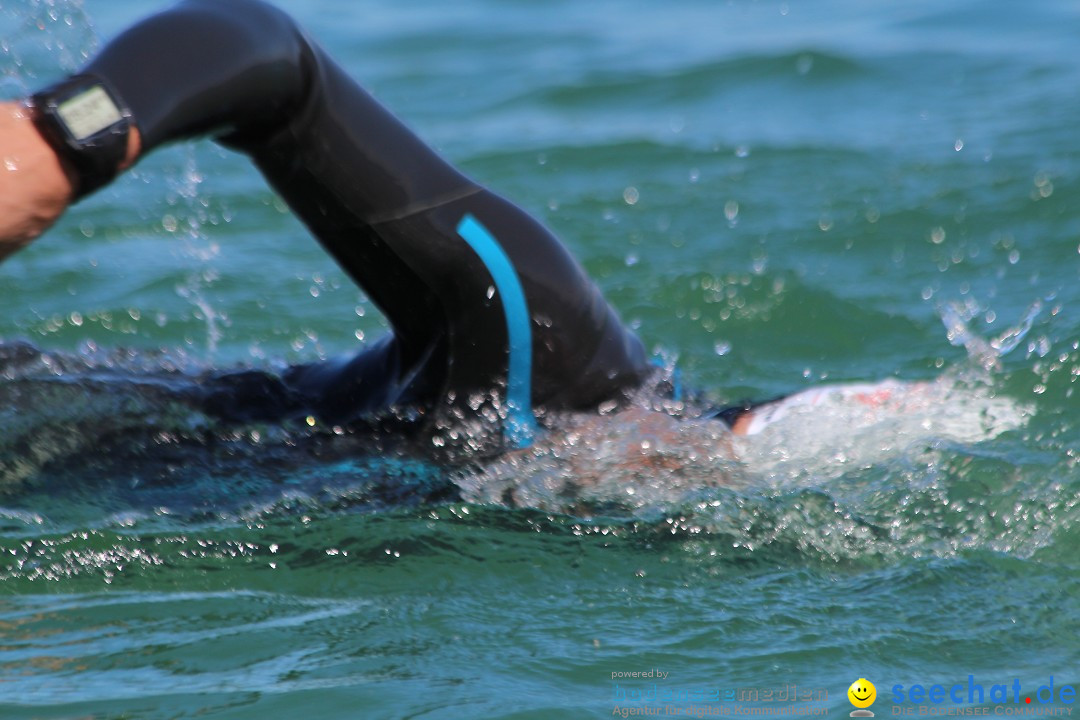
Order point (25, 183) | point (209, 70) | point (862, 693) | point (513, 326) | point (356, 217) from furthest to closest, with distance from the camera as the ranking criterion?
point (513, 326), point (356, 217), point (862, 693), point (209, 70), point (25, 183)

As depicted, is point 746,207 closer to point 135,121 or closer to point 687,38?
point 687,38

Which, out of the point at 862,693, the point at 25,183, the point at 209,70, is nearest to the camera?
the point at 25,183

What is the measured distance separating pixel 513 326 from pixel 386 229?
0.28 m

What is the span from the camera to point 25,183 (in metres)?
1.91

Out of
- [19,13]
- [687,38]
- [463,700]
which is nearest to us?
[463,700]

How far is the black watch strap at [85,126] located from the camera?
1976 millimetres

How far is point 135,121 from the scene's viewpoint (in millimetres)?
2064

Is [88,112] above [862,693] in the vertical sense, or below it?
above

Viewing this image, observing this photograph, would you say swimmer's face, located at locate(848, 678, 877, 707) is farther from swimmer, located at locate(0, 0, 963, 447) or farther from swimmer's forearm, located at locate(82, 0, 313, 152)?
swimmer's forearm, located at locate(82, 0, 313, 152)

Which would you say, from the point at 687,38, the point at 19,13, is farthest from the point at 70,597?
the point at 687,38

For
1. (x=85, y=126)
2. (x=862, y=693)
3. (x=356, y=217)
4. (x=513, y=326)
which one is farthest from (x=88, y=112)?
(x=862, y=693)

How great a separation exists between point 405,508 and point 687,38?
17.8 feet

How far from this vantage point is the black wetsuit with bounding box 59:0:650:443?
2.17m

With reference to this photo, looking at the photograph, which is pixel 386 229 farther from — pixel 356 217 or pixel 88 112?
pixel 88 112
